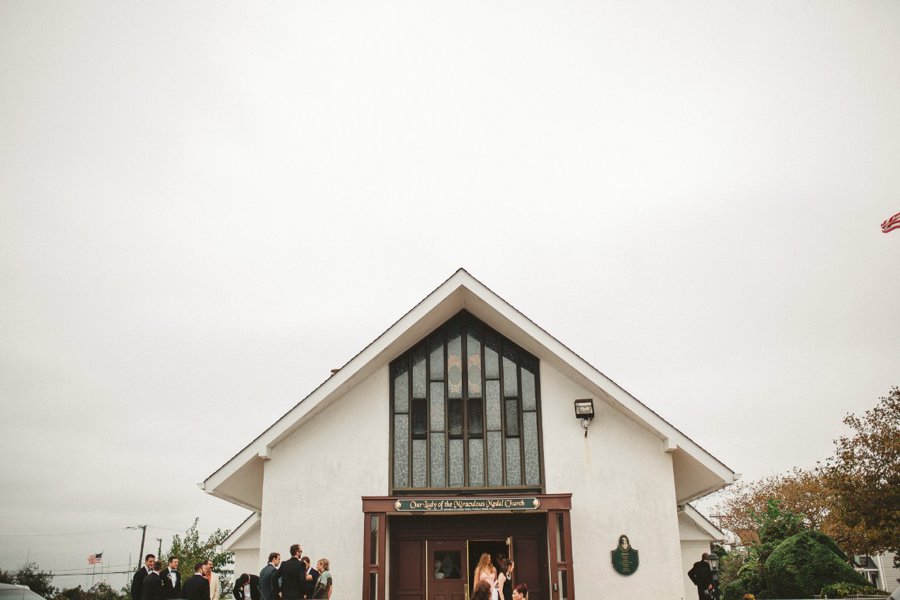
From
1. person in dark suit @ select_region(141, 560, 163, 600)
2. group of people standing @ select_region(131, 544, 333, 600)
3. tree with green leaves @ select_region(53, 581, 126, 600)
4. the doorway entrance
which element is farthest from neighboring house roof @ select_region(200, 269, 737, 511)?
tree with green leaves @ select_region(53, 581, 126, 600)

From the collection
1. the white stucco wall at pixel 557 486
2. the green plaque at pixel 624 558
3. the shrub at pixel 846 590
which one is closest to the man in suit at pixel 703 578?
the white stucco wall at pixel 557 486

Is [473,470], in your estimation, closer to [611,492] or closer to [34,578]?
[611,492]

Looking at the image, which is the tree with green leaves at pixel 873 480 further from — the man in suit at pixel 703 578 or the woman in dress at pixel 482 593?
the woman in dress at pixel 482 593

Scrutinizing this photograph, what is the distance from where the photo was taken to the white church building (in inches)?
565

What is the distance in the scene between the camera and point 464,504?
564 inches

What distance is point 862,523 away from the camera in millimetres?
27391

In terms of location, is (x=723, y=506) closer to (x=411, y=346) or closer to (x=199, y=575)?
(x=411, y=346)

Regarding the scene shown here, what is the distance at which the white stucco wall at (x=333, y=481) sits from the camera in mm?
14773

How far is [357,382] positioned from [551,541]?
5.18m

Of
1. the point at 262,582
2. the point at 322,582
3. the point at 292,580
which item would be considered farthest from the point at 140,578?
the point at 322,582

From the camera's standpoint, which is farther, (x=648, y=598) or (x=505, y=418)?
(x=505, y=418)

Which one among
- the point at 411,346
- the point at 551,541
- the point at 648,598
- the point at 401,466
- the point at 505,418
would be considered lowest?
the point at 648,598

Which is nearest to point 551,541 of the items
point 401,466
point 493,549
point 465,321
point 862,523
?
point 493,549

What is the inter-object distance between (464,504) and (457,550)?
187cm
